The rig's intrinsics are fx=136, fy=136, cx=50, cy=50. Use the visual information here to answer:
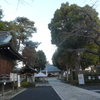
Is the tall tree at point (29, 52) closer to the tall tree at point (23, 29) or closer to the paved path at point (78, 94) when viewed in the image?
the tall tree at point (23, 29)

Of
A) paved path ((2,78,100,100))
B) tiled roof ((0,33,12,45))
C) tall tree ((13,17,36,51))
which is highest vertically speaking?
tall tree ((13,17,36,51))

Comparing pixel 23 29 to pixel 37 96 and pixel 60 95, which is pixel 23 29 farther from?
pixel 60 95

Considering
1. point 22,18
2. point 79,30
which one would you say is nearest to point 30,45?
point 22,18

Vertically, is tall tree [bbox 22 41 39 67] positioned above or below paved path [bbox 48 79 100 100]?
above

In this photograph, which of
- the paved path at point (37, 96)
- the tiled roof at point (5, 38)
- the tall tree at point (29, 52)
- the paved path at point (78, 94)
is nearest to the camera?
the paved path at point (78, 94)

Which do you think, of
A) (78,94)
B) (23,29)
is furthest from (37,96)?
(23,29)

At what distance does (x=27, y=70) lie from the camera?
24.0 metres

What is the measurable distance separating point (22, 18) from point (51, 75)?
38.9 meters

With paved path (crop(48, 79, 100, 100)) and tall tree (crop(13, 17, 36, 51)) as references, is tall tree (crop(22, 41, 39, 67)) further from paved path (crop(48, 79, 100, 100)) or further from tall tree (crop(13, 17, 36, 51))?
paved path (crop(48, 79, 100, 100))

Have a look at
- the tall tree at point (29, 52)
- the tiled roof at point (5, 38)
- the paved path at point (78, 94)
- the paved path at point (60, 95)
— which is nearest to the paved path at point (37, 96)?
the paved path at point (60, 95)

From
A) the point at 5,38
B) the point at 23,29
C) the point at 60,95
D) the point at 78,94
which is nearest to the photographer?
the point at 60,95

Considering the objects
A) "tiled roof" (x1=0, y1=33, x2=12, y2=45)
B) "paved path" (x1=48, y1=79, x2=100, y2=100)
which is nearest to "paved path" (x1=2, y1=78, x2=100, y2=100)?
"paved path" (x1=48, y1=79, x2=100, y2=100)

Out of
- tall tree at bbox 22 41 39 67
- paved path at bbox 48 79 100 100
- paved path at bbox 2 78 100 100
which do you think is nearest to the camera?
paved path at bbox 48 79 100 100

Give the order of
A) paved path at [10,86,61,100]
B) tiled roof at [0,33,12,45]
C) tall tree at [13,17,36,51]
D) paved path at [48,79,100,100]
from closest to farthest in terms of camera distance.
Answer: paved path at [48,79,100,100] < paved path at [10,86,61,100] < tiled roof at [0,33,12,45] < tall tree at [13,17,36,51]
